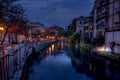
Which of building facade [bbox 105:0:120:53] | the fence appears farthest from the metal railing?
building facade [bbox 105:0:120:53]

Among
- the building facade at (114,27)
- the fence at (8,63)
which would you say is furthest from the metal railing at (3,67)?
the building facade at (114,27)

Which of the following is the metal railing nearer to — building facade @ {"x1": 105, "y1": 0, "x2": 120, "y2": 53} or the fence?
the fence

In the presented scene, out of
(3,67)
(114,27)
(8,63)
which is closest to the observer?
(3,67)

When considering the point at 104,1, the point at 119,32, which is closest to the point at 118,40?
the point at 119,32

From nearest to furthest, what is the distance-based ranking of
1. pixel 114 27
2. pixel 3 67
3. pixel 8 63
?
pixel 3 67
pixel 8 63
pixel 114 27

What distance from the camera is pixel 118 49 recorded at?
111ft

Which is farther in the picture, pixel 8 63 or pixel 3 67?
pixel 8 63

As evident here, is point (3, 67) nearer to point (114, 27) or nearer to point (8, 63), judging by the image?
point (8, 63)

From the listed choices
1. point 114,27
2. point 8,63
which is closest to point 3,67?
point 8,63

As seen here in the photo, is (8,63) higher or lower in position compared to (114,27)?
lower

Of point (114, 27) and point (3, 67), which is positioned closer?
point (3, 67)

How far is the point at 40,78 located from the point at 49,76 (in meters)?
1.58

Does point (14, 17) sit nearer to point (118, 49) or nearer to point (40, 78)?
point (40, 78)

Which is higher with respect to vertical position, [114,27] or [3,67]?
[114,27]
